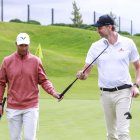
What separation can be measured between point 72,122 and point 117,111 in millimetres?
4806

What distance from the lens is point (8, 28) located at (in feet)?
203

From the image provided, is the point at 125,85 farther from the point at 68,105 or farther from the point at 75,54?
the point at 75,54

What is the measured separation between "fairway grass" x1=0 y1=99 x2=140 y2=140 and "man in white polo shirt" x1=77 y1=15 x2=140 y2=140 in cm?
239

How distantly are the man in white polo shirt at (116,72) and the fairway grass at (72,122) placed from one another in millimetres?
Answer: 2388

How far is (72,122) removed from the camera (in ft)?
44.6

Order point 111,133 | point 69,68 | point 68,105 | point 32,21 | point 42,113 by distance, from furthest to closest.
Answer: point 32,21
point 69,68
point 68,105
point 42,113
point 111,133

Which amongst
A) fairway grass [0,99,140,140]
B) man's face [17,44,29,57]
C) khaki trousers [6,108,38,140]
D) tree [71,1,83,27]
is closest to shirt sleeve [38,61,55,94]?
man's face [17,44,29,57]

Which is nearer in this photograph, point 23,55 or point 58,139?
point 23,55

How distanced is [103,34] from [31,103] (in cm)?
153

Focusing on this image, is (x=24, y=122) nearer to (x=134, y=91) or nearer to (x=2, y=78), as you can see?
(x=2, y=78)

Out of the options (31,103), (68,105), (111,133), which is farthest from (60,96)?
(68,105)

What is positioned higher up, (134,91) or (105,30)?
(105,30)

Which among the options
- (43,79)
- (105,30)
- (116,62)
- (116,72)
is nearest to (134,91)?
(116,72)

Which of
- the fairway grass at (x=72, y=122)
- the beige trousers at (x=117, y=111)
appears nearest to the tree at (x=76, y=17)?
the fairway grass at (x=72, y=122)
